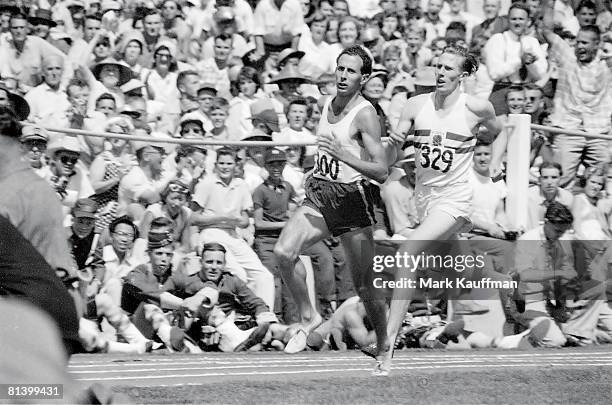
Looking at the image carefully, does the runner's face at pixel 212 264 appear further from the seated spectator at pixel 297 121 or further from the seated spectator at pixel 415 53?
the seated spectator at pixel 415 53

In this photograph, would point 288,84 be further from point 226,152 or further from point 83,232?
point 83,232

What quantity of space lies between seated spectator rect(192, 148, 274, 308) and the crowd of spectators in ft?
0.05

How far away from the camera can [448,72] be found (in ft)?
32.2

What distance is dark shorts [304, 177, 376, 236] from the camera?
9.80m

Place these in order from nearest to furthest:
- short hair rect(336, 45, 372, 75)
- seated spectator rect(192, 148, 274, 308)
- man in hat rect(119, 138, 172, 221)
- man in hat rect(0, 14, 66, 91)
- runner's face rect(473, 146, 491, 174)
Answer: short hair rect(336, 45, 372, 75), man in hat rect(119, 138, 172, 221), seated spectator rect(192, 148, 274, 308), runner's face rect(473, 146, 491, 174), man in hat rect(0, 14, 66, 91)

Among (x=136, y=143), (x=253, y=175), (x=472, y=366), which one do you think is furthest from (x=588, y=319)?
(x=136, y=143)

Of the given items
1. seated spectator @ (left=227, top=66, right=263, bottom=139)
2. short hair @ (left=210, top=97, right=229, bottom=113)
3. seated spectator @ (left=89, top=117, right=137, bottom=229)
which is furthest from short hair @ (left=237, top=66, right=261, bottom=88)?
seated spectator @ (left=89, top=117, right=137, bottom=229)

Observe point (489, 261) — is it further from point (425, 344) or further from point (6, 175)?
point (6, 175)

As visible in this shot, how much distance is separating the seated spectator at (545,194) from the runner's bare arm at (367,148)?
8.93ft

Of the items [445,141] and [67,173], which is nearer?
[445,141]

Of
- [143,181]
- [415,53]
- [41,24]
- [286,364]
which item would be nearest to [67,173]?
[143,181]

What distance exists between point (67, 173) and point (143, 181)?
666 mm

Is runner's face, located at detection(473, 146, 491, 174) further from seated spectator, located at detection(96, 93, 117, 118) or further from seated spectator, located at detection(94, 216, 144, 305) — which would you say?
seated spectator, located at detection(96, 93, 117, 118)

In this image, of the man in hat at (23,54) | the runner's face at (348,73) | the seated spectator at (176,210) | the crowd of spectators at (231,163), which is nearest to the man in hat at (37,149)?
the crowd of spectators at (231,163)
